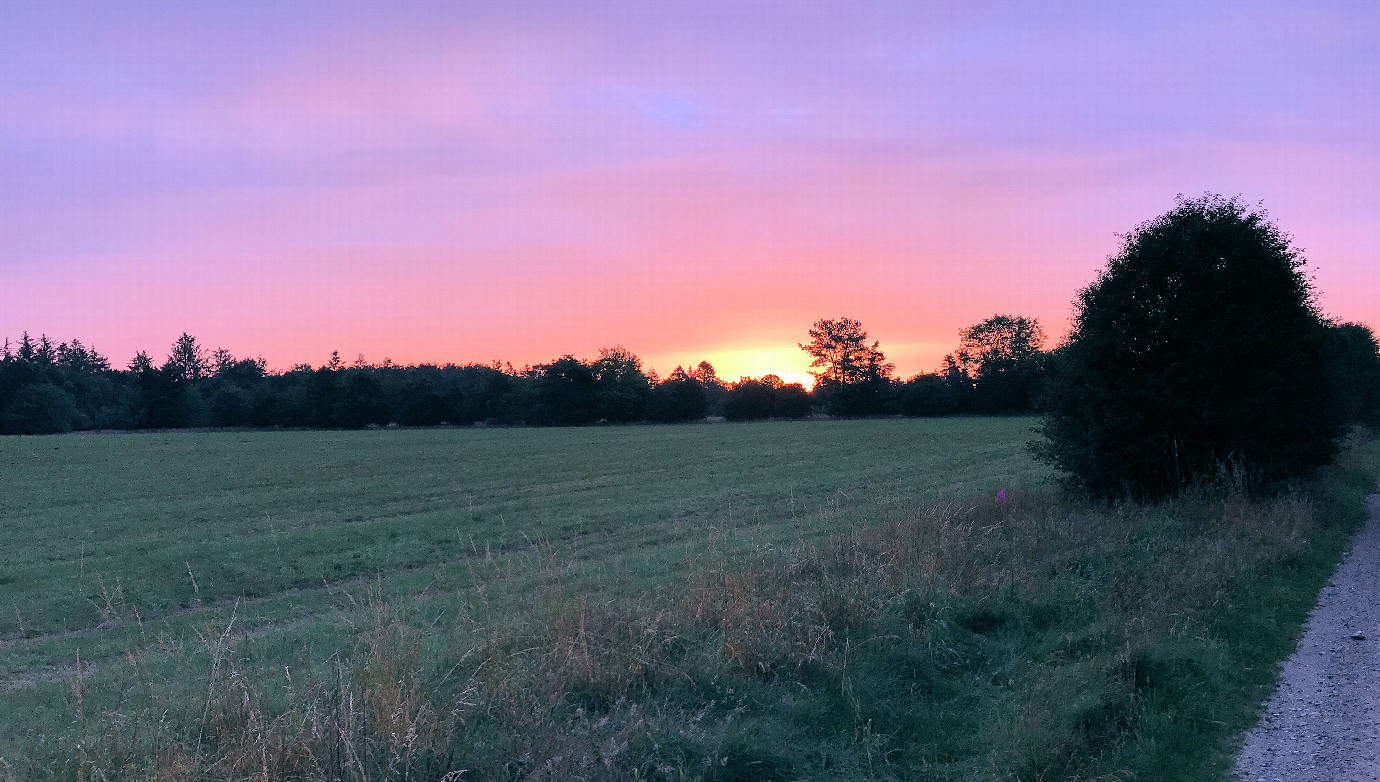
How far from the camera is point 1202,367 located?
15594 mm

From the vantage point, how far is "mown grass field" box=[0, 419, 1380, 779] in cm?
497

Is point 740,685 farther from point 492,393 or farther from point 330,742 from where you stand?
point 492,393

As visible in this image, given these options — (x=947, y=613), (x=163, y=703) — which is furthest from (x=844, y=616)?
(x=163, y=703)

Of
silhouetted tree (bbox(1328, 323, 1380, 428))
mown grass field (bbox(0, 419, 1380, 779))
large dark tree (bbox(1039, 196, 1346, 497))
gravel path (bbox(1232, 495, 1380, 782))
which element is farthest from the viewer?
silhouetted tree (bbox(1328, 323, 1380, 428))

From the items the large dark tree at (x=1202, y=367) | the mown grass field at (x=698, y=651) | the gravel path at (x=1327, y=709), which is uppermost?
the large dark tree at (x=1202, y=367)

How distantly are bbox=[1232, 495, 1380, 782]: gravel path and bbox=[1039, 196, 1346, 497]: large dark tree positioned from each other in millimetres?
6597

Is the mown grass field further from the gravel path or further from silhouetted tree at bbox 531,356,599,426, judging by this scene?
silhouetted tree at bbox 531,356,599,426

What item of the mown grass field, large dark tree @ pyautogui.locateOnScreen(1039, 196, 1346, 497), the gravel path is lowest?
the gravel path

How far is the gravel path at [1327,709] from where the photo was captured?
5.16 metres

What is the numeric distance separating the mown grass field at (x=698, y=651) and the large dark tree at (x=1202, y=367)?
1270 millimetres

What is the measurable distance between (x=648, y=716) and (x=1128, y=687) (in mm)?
3727

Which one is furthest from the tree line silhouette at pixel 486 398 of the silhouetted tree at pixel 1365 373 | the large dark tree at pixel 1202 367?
the large dark tree at pixel 1202 367

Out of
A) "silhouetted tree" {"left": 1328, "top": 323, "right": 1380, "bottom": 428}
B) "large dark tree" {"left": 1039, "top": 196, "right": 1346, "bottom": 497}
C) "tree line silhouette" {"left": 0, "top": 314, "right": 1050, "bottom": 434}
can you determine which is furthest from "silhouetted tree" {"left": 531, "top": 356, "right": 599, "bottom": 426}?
"large dark tree" {"left": 1039, "top": 196, "right": 1346, "bottom": 497}

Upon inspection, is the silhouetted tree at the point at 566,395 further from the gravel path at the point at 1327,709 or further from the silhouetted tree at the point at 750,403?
the gravel path at the point at 1327,709
